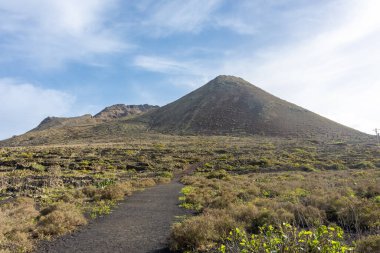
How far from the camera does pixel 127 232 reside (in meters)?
11.3

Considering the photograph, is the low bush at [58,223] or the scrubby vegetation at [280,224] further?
the low bush at [58,223]

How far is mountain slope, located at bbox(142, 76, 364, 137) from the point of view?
10844 centimetres

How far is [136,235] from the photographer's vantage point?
1088cm

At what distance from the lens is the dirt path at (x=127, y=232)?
31.5 feet

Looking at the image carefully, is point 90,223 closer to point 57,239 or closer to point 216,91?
point 57,239

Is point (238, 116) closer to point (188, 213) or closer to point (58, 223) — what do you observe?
point (188, 213)

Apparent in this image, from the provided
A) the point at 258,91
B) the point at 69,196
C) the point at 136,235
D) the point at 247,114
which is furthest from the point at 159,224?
the point at 258,91

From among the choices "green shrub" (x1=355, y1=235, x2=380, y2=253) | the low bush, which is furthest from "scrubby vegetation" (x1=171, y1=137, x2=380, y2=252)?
the low bush

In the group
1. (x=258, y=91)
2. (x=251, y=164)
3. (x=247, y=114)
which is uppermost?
(x=258, y=91)

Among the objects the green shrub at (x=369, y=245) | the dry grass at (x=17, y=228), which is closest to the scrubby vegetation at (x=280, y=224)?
the green shrub at (x=369, y=245)

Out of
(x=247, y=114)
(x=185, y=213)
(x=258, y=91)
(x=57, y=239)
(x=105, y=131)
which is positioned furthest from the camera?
(x=258, y=91)

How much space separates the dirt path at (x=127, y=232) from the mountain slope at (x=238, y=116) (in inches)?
3640

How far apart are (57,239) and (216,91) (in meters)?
145

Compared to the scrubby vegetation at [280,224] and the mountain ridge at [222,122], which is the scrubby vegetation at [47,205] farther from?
the mountain ridge at [222,122]
